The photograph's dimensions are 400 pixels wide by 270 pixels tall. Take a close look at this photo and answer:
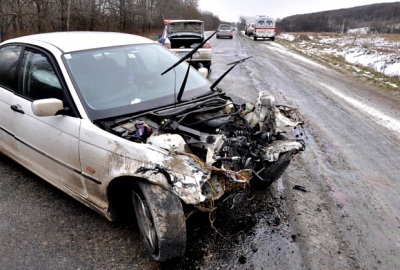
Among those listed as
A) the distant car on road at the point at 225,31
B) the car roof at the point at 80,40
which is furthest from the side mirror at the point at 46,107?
the distant car on road at the point at 225,31

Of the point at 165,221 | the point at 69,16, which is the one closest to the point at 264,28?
the point at 69,16

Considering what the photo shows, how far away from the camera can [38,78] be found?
148 inches

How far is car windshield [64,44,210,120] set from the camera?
3.38 metres

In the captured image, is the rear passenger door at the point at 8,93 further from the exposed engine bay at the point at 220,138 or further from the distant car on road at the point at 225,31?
the distant car on road at the point at 225,31

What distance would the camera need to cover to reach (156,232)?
2.70m

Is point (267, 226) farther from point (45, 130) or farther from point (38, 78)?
point (38, 78)

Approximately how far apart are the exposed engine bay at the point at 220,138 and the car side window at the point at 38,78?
2.91ft

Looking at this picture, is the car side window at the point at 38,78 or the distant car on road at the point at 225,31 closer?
the car side window at the point at 38,78

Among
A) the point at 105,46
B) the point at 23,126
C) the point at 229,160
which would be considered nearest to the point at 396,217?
the point at 229,160

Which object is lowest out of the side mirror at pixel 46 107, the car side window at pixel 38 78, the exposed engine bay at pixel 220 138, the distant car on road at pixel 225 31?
the exposed engine bay at pixel 220 138

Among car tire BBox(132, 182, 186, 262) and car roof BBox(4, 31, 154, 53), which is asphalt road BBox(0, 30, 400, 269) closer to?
car tire BBox(132, 182, 186, 262)

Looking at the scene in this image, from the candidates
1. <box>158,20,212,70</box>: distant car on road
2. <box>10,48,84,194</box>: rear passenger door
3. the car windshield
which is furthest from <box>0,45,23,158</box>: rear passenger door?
<box>158,20,212,70</box>: distant car on road

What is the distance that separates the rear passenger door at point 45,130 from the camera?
3281 millimetres

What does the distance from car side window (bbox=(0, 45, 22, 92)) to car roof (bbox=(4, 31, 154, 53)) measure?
0.46ft
